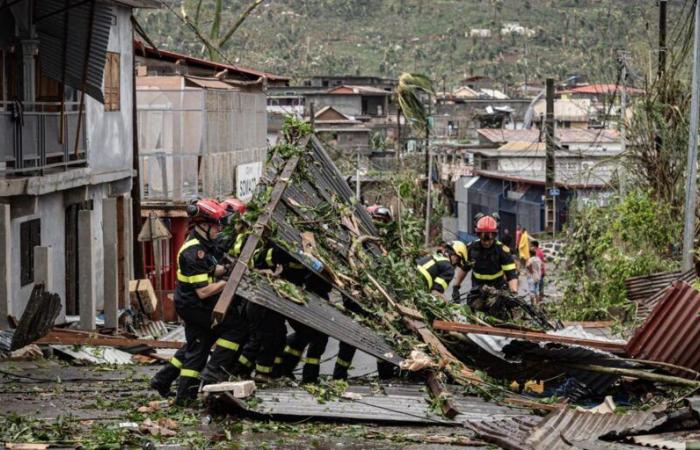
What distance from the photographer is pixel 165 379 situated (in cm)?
1209

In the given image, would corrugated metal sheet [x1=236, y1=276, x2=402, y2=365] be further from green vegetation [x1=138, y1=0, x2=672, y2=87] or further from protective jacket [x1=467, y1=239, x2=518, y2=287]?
green vegetation [x1=138, y1=0, x2=672, y2=87]

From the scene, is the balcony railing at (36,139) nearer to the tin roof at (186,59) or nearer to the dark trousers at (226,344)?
the dark trousers at (226,344)

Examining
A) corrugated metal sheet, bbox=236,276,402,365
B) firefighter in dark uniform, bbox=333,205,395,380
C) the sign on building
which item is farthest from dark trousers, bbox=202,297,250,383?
the sign on building

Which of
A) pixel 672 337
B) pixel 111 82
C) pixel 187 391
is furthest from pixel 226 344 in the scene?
pixel 111 82

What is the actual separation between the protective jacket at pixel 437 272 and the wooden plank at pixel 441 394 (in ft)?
8.47

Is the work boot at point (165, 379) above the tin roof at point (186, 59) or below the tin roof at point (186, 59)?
below

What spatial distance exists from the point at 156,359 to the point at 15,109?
5.32 metres

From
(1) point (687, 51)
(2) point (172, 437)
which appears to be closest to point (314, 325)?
(2) point (172, 437)

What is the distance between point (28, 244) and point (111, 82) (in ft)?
16.8

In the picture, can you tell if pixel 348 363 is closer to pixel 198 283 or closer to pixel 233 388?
pixel 198 283

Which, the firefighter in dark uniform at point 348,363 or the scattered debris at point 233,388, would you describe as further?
the firefighter in dark uniform at point 348,363

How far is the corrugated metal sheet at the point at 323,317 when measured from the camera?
11.4 metres

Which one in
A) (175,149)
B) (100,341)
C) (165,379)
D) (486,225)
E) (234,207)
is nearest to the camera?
(165,379)

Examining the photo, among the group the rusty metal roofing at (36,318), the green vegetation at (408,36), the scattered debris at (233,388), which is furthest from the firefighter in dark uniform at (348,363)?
the green vegetation at (408,36)
